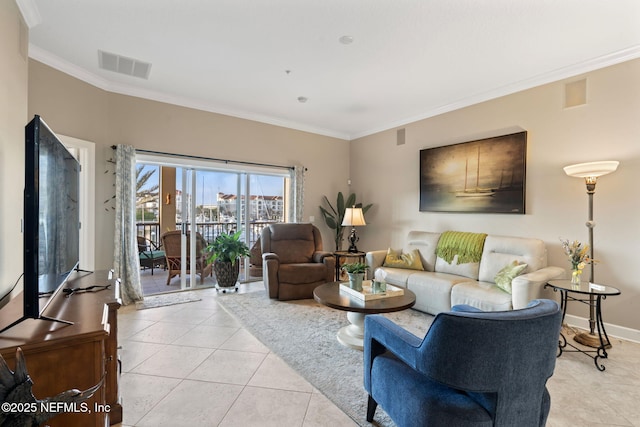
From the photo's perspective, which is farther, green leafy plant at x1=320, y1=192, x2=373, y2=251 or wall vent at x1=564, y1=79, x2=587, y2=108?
green leafy plant at x1=320, y1=192, x2=373, y2=251

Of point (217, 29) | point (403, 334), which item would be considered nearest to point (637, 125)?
point (403, 334)

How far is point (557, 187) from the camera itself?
3.46 meters

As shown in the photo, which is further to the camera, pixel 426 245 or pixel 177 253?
pixel 177 253

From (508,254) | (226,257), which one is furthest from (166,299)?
(508,254)

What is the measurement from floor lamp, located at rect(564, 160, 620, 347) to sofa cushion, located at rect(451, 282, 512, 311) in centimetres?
72

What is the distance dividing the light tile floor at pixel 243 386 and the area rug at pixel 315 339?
0.09 metres

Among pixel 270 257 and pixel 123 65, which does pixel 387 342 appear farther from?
pixel 123 65

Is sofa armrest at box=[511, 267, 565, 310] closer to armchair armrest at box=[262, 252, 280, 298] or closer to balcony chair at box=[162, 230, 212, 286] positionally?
armchair armrest at box=[262, 252, 280, 298]

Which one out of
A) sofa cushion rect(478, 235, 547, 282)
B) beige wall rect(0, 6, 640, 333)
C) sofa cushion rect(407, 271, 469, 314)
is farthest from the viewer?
sofa cushion rect(407, 271, 469, 314)

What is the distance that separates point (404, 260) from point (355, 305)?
1.83 meters

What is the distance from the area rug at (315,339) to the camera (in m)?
2.06

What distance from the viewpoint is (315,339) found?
2.90 meters

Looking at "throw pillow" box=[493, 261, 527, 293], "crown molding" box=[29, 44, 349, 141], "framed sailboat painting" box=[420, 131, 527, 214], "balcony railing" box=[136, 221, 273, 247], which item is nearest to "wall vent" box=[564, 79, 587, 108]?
"framed sailboat painting" box=[420, 131, 527, 214]

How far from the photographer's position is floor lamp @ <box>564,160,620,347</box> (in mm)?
2823
